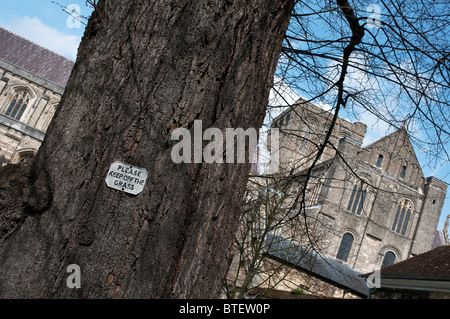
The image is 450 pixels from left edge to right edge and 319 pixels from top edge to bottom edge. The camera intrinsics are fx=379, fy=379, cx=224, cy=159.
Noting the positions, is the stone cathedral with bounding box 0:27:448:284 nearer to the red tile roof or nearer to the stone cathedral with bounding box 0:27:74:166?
the stone cathedral with bounding box 0:27:74:166

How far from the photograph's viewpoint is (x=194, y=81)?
1.57 metres

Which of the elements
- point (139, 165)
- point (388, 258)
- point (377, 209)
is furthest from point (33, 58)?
point (139, 165)

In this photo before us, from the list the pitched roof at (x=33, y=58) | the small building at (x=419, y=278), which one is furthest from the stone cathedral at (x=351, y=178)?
the small building at (x=419, y=278)

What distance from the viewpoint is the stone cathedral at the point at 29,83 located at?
34.6 meters

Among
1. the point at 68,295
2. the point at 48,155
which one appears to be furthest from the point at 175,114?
the point at 68,295

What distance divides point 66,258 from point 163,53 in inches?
35.0

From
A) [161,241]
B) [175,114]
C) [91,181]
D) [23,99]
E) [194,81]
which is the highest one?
[23,99]

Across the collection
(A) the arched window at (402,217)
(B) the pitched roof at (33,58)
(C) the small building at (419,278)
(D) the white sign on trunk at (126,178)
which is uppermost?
(B) the pitched roof at (33,58)

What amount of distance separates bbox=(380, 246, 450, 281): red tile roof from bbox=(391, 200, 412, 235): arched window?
50.7 feet

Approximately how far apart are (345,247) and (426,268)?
16039 millimetres

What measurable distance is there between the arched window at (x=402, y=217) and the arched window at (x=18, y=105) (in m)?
35.6

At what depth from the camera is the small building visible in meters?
13.5

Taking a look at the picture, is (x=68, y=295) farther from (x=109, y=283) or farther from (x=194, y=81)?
(x=194, y=81)

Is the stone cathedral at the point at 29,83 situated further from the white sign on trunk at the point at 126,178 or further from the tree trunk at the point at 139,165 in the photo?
the white sign on trunk at the point at 126,178
